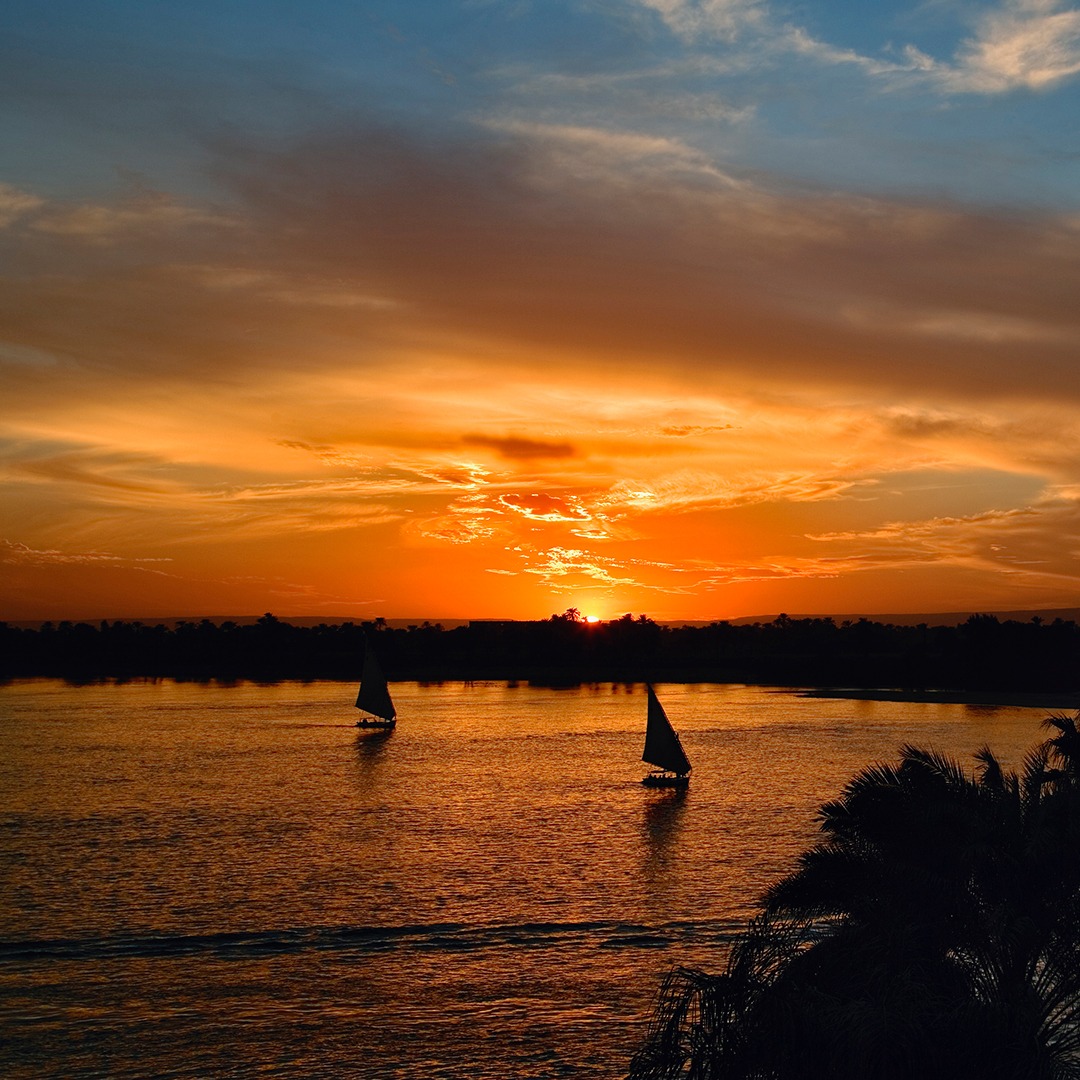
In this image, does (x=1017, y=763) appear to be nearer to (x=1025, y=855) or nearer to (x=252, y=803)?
(x=252, y=803)

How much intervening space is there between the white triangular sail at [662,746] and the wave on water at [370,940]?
1568 inches

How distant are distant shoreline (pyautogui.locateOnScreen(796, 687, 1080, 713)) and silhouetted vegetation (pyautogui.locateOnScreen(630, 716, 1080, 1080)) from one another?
Result: 143783mm

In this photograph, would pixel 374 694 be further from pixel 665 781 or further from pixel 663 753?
pixel 665 781

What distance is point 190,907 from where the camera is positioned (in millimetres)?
45812

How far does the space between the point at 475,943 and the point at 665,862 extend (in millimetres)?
16933

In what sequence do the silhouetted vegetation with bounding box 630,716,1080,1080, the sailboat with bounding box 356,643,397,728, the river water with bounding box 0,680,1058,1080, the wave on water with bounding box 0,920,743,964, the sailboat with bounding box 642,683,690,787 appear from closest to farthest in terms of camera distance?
the silhouetted vegetation with bounding box 630,716,1080,1080 < the river water with bounding box 0,680,1058,1080 < the wave on water with bounding box 0,920,743,964 < the sailboat with bounding box 642,683,690,787 < the sailboat with bounding box 356,643,397,728

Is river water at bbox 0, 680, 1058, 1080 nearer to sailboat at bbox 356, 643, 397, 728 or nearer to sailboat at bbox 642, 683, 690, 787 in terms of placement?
sailboat at bbox 642, 683, 690, 787

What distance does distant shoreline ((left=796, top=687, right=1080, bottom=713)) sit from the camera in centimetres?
16562

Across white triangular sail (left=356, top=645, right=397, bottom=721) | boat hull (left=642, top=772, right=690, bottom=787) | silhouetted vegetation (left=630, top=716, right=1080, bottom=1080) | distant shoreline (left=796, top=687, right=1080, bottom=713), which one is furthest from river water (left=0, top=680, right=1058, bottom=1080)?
distant shoreline (left=796, top=687, right=1080, bottom=713)

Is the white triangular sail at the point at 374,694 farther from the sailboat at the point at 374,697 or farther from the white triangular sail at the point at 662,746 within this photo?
the white triangular sail at the point at 662,746

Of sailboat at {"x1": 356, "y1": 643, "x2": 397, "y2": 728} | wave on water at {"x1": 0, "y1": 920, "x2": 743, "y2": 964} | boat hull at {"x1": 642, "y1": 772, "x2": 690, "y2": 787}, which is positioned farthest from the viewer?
sailboat at {"x1": 356, "y1": 643, "x2": 397, "y2": 728}

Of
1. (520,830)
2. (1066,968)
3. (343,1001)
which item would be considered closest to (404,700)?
(520,830)

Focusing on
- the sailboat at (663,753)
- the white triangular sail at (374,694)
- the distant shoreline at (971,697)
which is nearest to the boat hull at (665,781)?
the sailboat at (663,753)

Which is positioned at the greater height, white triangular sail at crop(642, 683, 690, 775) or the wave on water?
white triangular sail at crop(642, 683, 690, 775)
